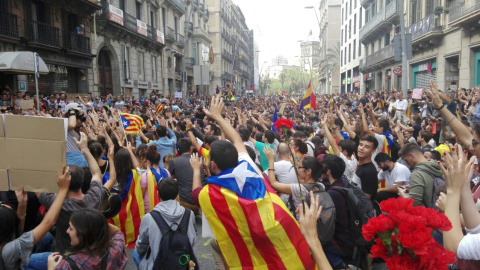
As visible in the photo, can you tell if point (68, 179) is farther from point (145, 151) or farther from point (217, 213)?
point (145, 151)

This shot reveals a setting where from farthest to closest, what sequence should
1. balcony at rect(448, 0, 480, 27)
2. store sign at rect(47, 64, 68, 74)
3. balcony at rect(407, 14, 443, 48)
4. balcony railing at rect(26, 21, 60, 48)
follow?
balcony at rect(407, 14, 443, 48)
store sign at rect(47, 64, 68, 74)
balcony railing at rect(26, 21, 60, 48)
balcony at rect(448, 0, 480, 27)

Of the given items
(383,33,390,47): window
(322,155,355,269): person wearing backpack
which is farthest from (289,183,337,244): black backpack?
(383,33,390,47): window

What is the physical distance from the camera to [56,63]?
1792 cm

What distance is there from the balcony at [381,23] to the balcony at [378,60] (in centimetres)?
177

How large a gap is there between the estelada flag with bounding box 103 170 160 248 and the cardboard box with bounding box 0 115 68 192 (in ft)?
6.99

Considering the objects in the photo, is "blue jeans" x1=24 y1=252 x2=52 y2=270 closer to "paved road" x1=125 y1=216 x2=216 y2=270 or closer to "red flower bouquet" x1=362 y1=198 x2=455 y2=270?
"paved road" x1=125 y1=216 x2=216 y2=270

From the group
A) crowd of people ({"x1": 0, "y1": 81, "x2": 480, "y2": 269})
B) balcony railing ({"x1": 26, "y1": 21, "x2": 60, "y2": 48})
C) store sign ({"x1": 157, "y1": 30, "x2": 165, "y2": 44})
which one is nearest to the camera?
crowd of people ({"x1": 0, "y1": 81, "x2": 480, "y2": 269})

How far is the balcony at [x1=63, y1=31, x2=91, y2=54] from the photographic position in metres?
19.1

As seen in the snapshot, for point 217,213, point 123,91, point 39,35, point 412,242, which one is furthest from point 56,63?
point 412,242

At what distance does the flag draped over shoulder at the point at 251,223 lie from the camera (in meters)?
2.86

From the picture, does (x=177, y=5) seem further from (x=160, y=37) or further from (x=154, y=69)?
(x=154, y=69)

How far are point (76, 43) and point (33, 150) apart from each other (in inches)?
727

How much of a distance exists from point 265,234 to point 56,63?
1771 centimetres

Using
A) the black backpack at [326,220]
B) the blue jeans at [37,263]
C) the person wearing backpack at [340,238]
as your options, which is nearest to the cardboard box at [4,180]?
the blue jeans at [37,263]
